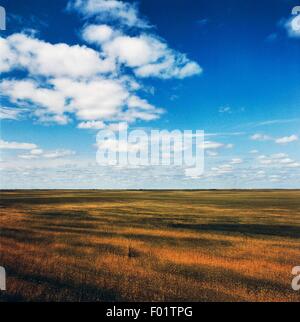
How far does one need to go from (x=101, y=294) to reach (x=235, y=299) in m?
5.69

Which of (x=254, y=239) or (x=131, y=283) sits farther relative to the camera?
(x=254, y=239)

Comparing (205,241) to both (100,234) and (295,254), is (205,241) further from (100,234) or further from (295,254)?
(100,234)

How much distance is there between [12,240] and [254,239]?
18.8m

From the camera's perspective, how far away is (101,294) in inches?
583

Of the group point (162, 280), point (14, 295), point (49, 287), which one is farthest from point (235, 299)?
point (14, 295)

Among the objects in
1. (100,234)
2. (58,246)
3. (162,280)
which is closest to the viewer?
(162,280)

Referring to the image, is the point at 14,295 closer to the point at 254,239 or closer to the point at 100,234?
the point at 100,234

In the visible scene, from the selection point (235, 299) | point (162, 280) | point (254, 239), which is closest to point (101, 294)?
point (162, 280)

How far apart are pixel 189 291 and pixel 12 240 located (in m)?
15.8

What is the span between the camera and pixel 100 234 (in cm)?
2977

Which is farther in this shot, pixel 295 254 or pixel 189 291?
pixel 295 254

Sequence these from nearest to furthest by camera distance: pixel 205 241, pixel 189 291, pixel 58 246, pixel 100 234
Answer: pixel 189 291 → pixel 58 246 → pixel 205 241 → pixel 100 234
